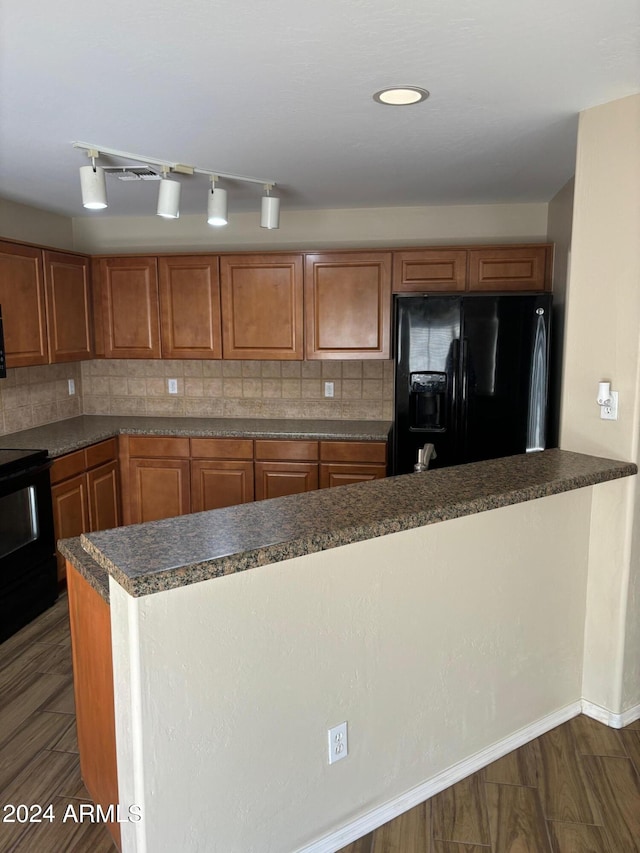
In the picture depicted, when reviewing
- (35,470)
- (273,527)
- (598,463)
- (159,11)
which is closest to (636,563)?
(598,463)

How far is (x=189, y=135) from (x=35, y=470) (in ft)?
5.92

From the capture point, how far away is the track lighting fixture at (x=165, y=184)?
2.65 metres

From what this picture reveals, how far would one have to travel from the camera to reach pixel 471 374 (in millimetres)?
3484

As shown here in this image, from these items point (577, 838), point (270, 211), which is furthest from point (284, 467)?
point (577, 838)

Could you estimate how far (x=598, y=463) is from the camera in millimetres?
2260

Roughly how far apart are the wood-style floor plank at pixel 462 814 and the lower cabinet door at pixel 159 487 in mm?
2569

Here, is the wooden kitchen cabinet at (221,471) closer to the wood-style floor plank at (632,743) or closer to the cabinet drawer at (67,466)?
the cabinet drawer at (67,466)

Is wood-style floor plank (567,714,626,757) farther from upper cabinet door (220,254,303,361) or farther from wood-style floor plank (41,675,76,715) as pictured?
upper cabinet door (220,254,303,361)

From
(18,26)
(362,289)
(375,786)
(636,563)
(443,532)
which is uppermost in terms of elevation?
(18,26)

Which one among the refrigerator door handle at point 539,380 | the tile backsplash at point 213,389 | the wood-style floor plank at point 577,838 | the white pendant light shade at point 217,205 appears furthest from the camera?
the tile backsplash at point 213,389

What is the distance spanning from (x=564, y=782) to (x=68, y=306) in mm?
3618

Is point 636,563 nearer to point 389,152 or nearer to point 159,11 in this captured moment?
point 389,152

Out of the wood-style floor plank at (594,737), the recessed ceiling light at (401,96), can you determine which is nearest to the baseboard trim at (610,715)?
the wood-style floor plank at (594,737)

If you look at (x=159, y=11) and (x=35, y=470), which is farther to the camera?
(x=35, y=470)
